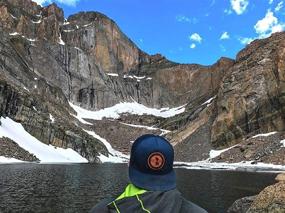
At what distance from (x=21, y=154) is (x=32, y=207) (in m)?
77.8

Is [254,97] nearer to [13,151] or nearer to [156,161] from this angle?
[13,151]

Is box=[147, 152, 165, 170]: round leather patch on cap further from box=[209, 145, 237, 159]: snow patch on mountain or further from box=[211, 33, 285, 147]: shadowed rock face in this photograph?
box=[209, 145, 237, 159]: snow patch on mountain

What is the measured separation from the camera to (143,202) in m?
4.27

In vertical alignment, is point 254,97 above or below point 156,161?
above

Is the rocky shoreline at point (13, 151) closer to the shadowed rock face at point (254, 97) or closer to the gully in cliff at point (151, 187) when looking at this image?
the shadowed rock face at point (254, 97)

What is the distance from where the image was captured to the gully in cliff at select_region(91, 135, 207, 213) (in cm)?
425

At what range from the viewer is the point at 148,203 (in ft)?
14.0

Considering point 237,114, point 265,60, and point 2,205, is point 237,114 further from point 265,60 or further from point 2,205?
point 2,205

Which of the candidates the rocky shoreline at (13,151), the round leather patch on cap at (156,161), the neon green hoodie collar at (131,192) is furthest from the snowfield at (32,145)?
the round leather patch on cap at (156,161)

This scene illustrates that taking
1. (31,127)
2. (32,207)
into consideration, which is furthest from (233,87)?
(32,207)

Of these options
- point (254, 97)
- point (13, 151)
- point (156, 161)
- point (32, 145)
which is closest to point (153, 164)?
point (156, 161)

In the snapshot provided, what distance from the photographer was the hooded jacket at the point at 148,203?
4230mm

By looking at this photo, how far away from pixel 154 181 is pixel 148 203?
25cm

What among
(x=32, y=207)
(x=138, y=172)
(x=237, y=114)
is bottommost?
(x=32, y=207)
